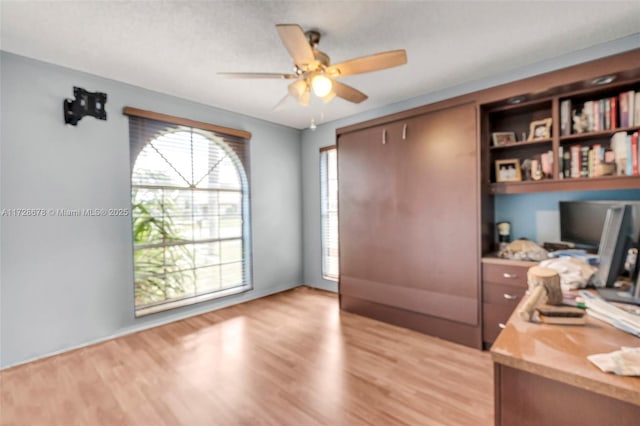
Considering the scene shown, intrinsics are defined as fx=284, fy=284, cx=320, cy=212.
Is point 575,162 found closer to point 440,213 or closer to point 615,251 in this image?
point 440,213

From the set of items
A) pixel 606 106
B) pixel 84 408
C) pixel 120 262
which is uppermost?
pixel 606 106

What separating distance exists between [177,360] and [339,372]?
1.40 metres

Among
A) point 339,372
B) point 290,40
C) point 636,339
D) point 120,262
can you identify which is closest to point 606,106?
point 636,339

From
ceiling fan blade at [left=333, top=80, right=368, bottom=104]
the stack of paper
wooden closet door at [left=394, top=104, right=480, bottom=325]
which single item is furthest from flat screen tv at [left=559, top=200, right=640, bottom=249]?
ceiling fan blade at [left=333, top=80, right=368, bottom=104]

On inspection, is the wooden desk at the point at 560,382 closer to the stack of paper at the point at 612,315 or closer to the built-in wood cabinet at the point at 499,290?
the stack of paper at the point at 612,315

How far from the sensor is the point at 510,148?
112 inches

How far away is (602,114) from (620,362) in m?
2.33

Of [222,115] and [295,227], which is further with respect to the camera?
[295,227]

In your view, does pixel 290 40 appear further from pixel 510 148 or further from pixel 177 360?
pixel 177 360

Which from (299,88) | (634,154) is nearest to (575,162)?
(634,154)

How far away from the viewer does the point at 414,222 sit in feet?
9.68

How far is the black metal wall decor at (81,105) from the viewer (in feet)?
8.44

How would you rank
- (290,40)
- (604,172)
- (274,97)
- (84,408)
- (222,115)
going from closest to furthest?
(290,40)
(84,408)
(604,172)
(274,97)
(222,115)

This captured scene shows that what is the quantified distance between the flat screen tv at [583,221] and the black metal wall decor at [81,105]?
431 centimetres
